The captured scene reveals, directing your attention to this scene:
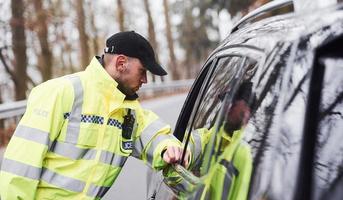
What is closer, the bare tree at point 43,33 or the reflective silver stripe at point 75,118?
the reflective silver stripe at point 75,118

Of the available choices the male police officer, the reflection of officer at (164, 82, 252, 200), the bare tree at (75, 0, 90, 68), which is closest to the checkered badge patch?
the male police officer

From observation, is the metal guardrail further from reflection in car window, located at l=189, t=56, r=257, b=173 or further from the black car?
the black car

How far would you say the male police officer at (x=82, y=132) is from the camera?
279cm

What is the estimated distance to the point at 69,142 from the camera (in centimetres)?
291

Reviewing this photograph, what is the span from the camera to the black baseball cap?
3.13 metres

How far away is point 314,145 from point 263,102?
23cm

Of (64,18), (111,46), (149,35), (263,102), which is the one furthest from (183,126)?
(149,35)

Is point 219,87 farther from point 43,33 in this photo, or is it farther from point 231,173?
point 43,33

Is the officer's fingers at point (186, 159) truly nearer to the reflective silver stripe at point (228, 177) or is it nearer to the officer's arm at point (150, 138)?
the officer's arm at point (150, 138)

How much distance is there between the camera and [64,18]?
2491 cm

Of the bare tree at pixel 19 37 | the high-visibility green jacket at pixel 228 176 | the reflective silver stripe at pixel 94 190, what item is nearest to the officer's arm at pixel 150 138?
the reflective silver stripe at pixel 94 190

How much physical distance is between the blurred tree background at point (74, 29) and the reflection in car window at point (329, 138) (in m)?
2.06

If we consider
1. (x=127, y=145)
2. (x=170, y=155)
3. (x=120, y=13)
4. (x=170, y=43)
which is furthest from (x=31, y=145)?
(x=170, y=43)

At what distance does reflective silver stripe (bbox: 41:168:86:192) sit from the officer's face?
566mm
